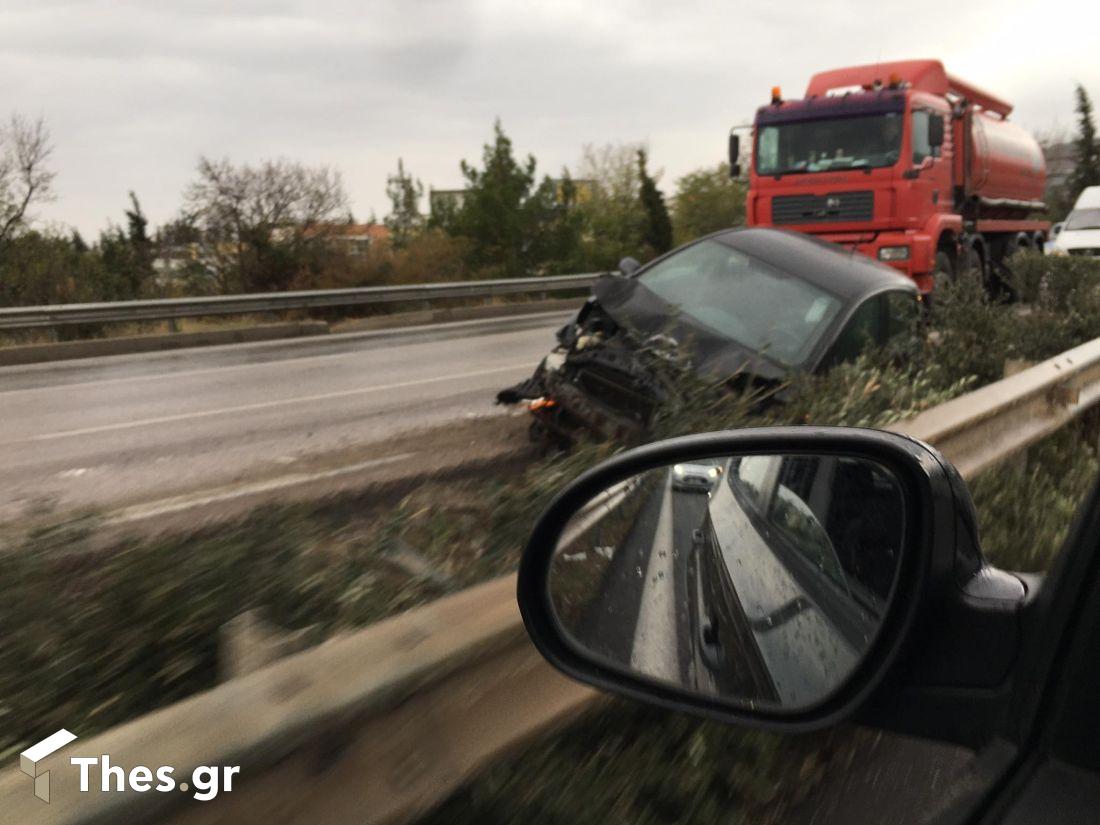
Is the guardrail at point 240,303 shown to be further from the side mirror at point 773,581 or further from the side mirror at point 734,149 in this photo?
the side mirror at point 773,581

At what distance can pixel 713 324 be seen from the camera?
649 cm

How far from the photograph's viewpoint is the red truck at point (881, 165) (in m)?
14.9

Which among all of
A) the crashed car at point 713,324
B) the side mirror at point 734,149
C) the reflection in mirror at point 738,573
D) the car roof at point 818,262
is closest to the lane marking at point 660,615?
the reflection in mirror at point 738,573

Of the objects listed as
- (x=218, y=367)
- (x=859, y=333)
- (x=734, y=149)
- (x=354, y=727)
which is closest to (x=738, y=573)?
(x=354, y=727)

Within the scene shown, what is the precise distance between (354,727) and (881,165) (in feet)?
48.9

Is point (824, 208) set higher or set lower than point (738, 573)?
higher

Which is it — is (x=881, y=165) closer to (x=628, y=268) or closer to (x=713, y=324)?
(x=628, y=268)

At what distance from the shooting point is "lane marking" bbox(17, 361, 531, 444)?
9.66m

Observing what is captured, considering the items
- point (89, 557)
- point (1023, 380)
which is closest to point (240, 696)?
point (89, 557)

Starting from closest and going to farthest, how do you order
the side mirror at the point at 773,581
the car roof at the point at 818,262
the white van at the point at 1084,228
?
the side mirror at the point at 773,581, the car roof at the point at 818,262, the white van at the point at 1084,228

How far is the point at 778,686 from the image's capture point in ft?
4.83

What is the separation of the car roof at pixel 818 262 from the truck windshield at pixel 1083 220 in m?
20.6

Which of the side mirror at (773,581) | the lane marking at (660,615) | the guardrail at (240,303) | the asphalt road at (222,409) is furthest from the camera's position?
the guardrail at (240,303)

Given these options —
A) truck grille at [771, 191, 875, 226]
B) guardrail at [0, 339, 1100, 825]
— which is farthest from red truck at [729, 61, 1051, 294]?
guardrail at [0, 339, 1100, 825]
